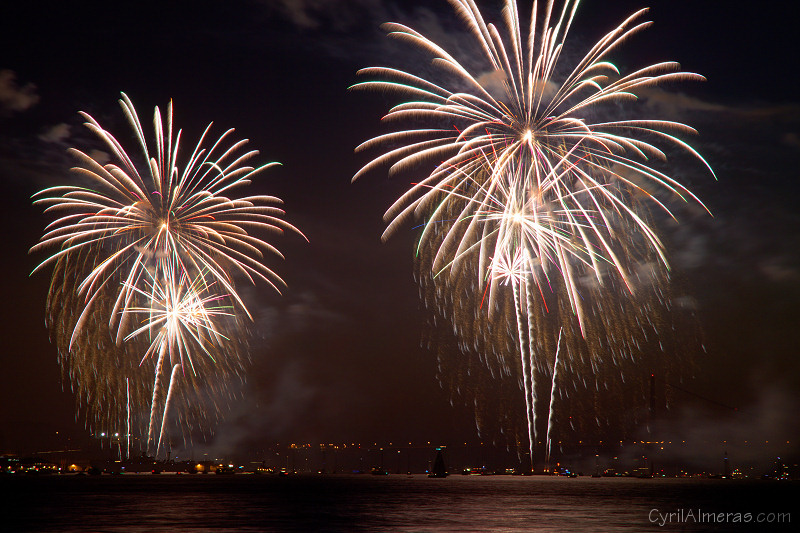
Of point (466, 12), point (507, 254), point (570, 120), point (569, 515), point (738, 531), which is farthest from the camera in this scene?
point (569, 515)

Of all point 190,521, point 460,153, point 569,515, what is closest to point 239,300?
point 190,521

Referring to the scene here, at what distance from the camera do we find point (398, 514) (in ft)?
225

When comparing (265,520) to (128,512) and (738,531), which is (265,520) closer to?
(128,512)

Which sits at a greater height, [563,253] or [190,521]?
[563,253]

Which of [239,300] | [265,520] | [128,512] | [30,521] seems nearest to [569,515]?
[265,520]

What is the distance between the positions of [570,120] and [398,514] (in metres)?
41.6

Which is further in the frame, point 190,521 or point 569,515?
point 569,515

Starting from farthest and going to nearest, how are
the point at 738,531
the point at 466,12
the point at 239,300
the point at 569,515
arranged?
1. the point at 569,515
2. the point at 239,300
3. the point at 738,531
4. the point at 466,12

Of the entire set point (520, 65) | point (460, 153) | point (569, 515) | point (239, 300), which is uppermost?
point (520, 65)

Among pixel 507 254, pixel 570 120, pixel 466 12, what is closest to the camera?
pixel 466 12

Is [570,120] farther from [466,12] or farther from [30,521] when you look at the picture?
[30,521]

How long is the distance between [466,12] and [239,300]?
3028 cm

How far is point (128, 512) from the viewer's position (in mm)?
68500

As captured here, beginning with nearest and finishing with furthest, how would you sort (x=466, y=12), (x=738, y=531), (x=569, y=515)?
(x=466, y=12)
(x=738, y=531)
(x=569, y=515)
